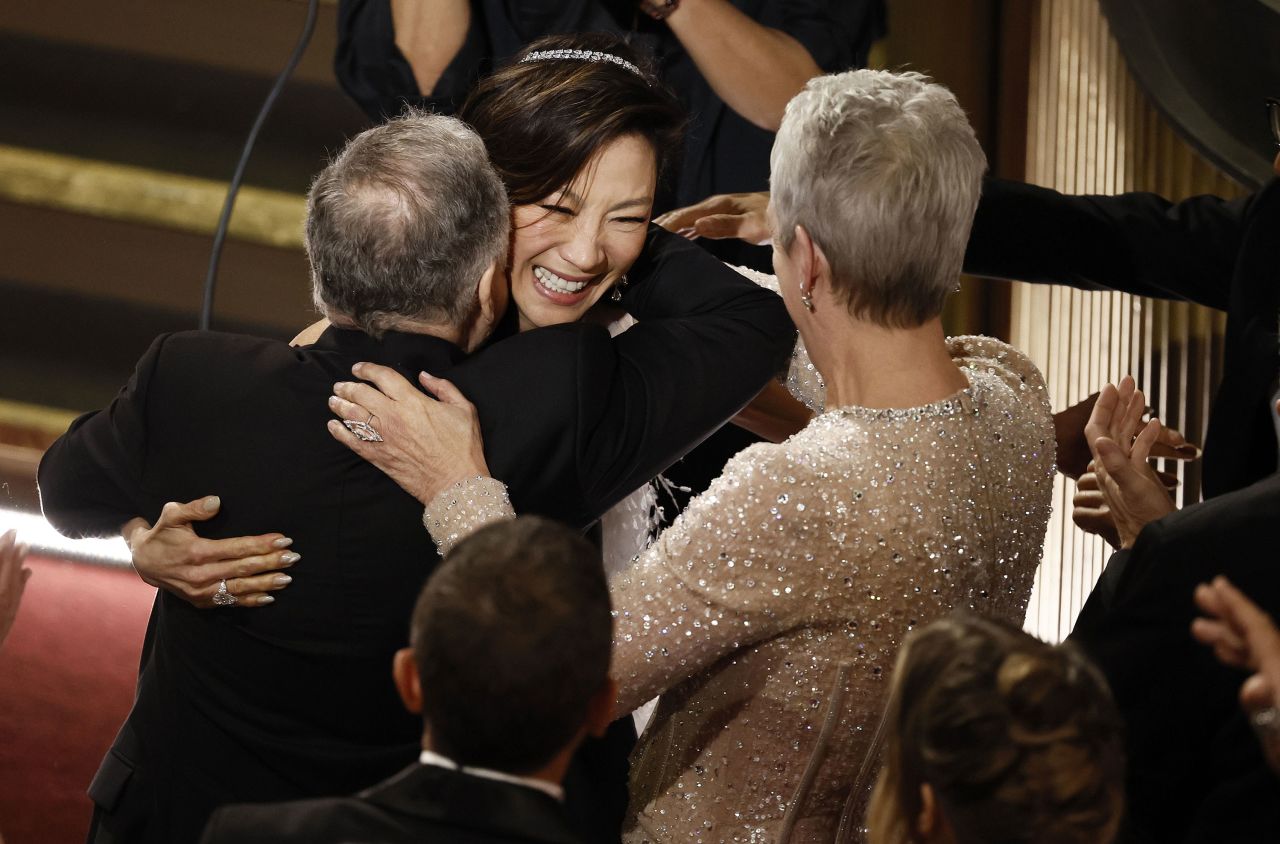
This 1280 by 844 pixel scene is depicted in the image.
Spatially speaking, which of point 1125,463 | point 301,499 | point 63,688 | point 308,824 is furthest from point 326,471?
point 63,688

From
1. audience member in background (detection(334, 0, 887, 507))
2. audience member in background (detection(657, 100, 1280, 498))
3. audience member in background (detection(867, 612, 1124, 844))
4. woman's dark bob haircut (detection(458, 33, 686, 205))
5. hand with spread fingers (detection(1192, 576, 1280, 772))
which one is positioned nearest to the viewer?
audience member in background (detection(867, 612, 1124, 844))

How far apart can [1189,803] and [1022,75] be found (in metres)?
2.65

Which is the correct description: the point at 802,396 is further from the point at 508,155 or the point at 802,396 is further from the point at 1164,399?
the point at 1164,399

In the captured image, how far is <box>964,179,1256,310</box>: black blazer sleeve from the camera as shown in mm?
2436

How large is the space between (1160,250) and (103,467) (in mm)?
1678

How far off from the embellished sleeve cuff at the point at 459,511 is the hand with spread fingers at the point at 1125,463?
2.60 ft

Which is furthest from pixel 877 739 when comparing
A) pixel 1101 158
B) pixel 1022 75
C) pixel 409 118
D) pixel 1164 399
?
pixel 1022 75

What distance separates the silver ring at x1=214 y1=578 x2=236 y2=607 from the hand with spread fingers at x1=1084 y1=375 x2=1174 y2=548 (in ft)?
3.43

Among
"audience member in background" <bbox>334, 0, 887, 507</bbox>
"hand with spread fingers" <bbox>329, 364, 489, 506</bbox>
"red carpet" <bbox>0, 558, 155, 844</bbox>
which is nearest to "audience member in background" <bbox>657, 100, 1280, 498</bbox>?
"audience member in background" <bbox>334, 0, 887, 507</bbox>

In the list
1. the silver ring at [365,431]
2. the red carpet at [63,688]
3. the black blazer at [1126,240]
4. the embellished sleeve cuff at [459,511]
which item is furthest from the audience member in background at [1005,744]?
the red carpet at [63,688]

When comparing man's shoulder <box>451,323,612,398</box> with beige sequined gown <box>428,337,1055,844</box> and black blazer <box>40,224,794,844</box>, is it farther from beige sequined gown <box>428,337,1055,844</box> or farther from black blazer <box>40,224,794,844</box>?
beige sequined gown <box>428,337,1055,844</box>

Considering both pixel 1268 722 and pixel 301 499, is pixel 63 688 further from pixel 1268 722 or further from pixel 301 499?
pixel 1268 722

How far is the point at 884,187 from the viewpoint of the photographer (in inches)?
58.8

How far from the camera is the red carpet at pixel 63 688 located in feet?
8.83
